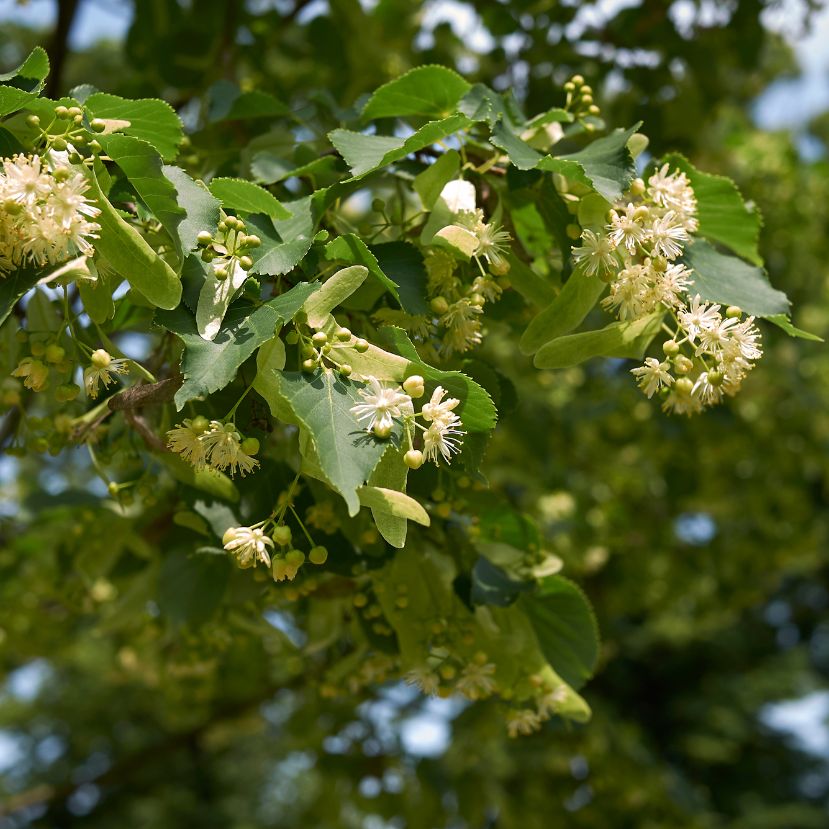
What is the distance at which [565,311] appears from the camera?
1.15m

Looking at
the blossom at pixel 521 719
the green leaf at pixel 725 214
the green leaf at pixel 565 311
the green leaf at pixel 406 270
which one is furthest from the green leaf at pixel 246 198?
the blossom at pixel 521 719

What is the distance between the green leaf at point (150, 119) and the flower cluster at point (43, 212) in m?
0.18

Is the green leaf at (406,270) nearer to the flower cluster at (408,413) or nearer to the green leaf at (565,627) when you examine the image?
the flower cluster at (408,413)

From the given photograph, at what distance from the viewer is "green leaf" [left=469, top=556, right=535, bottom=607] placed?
4.37ft

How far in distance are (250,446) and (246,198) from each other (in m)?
0.33

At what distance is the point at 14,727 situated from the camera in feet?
32.0

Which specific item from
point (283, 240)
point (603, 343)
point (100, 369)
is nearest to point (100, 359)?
point (100, 369)

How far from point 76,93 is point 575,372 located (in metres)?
3.30

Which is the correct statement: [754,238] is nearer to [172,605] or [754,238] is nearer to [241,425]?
[241,425]

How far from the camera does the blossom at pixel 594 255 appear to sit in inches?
43.0

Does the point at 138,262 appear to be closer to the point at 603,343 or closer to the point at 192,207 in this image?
the point at 192,207

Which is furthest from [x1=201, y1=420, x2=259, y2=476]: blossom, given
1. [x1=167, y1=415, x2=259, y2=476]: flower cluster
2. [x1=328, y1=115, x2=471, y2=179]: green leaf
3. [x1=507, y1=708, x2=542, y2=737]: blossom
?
[x1=507, y1=708, x2=542, y2=737]: blossom

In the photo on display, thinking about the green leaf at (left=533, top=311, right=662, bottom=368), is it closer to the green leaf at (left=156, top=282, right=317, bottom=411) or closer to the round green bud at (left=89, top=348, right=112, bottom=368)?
the green leaf at (left=156, top=282, right=317, bottom=411)

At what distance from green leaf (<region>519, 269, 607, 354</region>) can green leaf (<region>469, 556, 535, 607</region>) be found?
1.23ft
